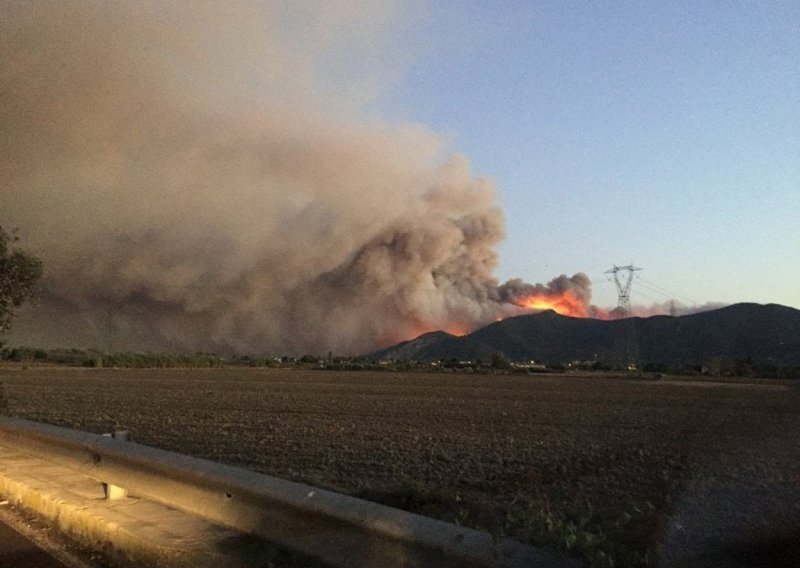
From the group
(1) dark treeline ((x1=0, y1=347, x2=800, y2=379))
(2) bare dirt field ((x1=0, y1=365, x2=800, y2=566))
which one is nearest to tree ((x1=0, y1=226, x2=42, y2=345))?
(2) bare dirt field ((x1=0, y1=365, x2=800, y2=566))

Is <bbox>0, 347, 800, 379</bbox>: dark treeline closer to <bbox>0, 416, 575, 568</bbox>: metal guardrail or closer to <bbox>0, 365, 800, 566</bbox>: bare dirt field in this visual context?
<bbox>0, 365, 800, 566</bbox>: bare dirt field

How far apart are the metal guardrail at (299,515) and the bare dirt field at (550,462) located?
57.5 inches

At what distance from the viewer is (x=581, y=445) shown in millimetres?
21062

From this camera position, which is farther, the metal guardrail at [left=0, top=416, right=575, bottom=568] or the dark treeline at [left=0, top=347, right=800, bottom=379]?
the dark treeline at [left=0, top=347, right=800, bottom=379]

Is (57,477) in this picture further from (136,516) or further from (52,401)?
(52,401)

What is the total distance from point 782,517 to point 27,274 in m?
20.1

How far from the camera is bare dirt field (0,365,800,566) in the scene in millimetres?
8508

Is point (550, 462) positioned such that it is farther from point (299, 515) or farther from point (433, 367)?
point (433, 367)

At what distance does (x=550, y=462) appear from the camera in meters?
17.0

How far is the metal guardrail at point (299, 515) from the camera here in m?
5.07

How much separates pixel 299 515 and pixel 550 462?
11.2 metres

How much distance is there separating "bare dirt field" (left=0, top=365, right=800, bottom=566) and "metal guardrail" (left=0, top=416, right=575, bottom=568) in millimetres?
1461

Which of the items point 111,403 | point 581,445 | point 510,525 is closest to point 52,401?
point 111,403

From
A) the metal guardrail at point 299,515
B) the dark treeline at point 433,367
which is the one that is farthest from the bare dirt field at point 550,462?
the dark treeline at point 433,367
